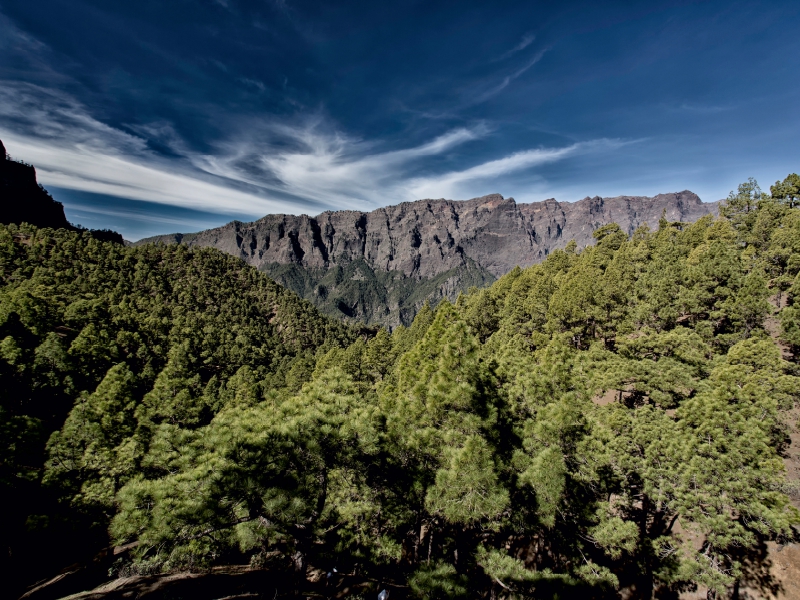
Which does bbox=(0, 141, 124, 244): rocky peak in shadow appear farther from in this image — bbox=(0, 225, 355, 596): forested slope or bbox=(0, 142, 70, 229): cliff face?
bbox=(0, 225, 355, 596): forested slope

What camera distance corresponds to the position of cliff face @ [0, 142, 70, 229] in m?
120

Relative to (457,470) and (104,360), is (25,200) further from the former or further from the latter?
(457,470)

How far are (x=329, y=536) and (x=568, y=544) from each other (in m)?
9.45

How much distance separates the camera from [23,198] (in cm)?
12662

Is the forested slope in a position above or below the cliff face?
below

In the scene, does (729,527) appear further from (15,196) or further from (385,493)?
(15,196)

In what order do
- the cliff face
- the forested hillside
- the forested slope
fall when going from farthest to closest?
the cliff face
the forested slope
the forested hillside

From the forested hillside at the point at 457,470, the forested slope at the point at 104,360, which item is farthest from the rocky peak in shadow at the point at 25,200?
the forested hillside at the point at 457,470

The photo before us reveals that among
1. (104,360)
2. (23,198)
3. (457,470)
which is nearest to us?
(457,470)

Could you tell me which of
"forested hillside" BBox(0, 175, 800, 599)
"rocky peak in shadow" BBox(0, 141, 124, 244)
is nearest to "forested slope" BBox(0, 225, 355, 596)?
"forested hillside" BBox(0, 175, 800, 599)

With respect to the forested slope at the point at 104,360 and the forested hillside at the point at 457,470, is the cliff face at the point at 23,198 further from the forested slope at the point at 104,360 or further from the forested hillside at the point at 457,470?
the forested hillside at the point at 457,470

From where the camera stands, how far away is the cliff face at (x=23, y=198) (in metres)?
120

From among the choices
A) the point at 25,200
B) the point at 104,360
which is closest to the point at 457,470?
the point at 104,360

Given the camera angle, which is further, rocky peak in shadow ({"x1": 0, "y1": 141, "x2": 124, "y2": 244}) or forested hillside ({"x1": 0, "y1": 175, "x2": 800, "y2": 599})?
rocky peak in shadow ({"x1": 0, "y1": 141, "x2": 124, "y2": 244})
